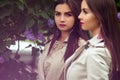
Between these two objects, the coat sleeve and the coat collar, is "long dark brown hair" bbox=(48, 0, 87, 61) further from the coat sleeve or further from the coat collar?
the coat sleeve

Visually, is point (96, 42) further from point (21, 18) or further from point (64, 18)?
point (21, 18)

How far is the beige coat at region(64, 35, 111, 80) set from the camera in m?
2.33

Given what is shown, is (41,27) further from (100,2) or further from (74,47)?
(100,2)

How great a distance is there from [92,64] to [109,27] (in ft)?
0.76

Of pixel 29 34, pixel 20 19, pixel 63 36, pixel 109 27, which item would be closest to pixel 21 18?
pixel 20 19

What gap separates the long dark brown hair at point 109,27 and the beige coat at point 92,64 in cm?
4

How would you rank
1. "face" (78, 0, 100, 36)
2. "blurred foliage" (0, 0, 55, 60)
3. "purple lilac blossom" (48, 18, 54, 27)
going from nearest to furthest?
"face" (78, 0, 100, 36), "blurred foliage" (0, 0, 55, 60), "purple lilac blossom" (48, 18, 54, 27)

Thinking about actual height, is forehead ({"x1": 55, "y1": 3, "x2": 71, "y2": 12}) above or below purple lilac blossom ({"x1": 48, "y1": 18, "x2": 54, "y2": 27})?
above

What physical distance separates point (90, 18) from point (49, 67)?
75 cm

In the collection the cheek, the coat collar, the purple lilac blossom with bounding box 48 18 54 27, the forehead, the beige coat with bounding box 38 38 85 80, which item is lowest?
the beige coat with bounding box 38 38 85 80

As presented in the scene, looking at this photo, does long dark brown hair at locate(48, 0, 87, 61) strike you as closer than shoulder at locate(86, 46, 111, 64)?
No

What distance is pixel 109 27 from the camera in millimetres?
2412

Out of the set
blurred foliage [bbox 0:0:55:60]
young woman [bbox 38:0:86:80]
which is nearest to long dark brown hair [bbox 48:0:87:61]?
young woman [bbox 38:0:86:80]

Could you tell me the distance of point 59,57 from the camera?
310 centimetres
